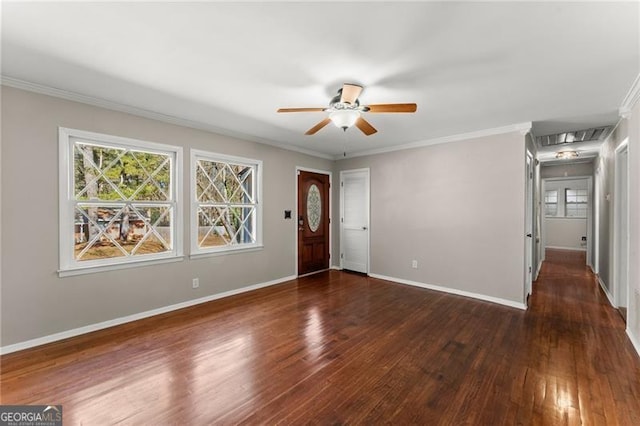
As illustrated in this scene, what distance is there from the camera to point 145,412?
1736 millimetres

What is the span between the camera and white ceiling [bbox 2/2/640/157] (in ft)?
5.22

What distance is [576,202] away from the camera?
7996mm

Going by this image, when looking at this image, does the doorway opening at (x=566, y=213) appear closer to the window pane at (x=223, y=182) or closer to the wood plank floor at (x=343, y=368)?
the wood plank floor at (x=343, y=368)

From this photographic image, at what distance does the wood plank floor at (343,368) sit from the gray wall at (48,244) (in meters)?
0.28

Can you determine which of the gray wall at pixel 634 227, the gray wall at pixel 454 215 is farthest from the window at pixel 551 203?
the gray wall at pixel 634 227

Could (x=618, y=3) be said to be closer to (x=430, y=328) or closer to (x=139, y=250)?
(x=430, y=328)

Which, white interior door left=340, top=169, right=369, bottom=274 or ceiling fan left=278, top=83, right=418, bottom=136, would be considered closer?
ceiling fan left=278, top=83, right=418, bottom=136

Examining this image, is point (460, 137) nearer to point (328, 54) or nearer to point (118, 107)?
point (328, 54)

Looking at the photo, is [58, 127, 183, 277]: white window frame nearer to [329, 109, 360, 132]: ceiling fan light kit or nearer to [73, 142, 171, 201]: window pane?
[73, 142, 171, 201]: window pane

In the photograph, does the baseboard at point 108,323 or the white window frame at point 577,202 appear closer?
the baseboard at point 108,323

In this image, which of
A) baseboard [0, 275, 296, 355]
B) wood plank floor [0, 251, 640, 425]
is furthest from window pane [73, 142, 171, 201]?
wood plank floor [0, 251, 640, 425]

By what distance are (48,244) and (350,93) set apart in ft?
10.6
